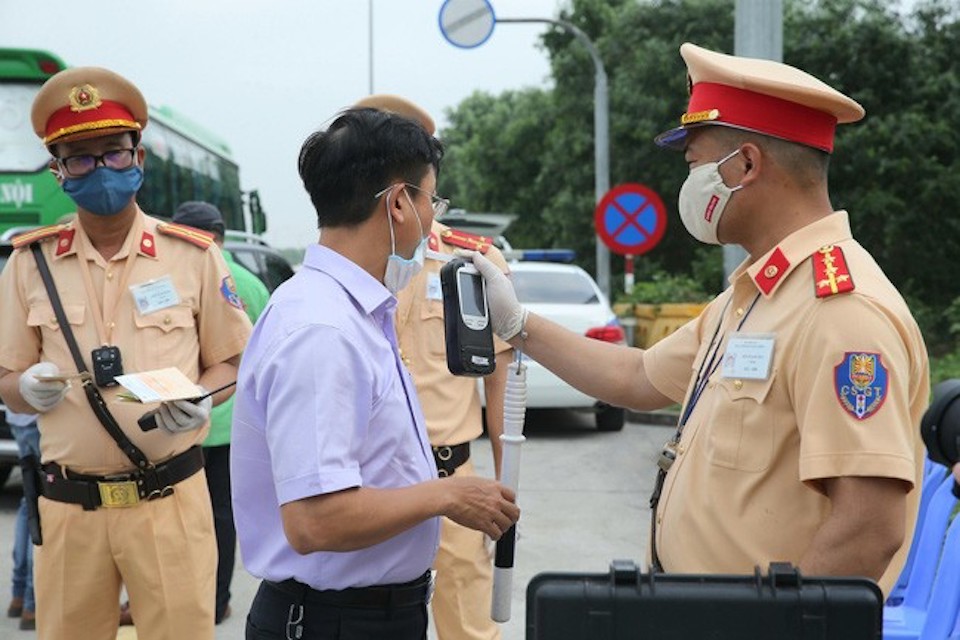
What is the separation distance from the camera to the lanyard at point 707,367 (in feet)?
8.27

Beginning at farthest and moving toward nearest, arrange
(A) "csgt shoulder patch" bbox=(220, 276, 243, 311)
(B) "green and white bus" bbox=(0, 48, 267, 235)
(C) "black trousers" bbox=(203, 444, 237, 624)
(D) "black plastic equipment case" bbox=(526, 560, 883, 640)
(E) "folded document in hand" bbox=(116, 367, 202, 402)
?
(B) "green and white bus" bbox=(0, 48, 267, 235) < (C) "black trousers" bbox=(203, 444, 237, 624) < (A) "csgt shoulder patch" bbox=(220, 276, 243, 311) < (E) "folded document in hand" bbox=(116, 367, 202, 402) < (D) "black plastic equipment case" bbox=(526, 560, 883, 640)

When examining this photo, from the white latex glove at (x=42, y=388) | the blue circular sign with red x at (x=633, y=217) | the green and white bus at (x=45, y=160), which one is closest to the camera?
the white latex glove at (x=42, y=388)

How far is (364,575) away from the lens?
2340 millimetres

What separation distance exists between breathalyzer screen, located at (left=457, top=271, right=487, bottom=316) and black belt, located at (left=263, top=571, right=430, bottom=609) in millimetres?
606

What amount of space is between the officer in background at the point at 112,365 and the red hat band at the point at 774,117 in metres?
1.62

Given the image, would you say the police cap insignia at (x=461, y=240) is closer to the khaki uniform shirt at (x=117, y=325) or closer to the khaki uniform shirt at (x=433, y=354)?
the khaki uniform shirt at (x=433, y=354)

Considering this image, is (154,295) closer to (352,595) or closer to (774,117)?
(352,595)

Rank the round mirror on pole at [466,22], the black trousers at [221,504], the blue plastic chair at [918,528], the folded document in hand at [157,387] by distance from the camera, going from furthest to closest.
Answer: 1. the round mirror on pole at [466,22]
2. the black trousers at [221,504]
3. the blue plastic chair at [918,528]
4. the folded document in hand at [157,387]

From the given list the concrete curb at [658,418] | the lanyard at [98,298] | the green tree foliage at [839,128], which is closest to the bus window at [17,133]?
the concrete curb at [658,418]

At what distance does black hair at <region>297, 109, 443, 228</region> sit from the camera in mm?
2346

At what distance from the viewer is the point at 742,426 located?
2.36 m

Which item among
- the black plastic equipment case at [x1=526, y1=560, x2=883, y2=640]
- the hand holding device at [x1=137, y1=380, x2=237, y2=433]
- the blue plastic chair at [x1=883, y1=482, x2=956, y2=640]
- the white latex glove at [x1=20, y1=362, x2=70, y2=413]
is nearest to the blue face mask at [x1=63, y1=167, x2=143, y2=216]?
the white latex glove at [x1=20, y1=362, x2=70, y2=413]

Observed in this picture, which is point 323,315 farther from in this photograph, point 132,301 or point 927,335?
point 927,335

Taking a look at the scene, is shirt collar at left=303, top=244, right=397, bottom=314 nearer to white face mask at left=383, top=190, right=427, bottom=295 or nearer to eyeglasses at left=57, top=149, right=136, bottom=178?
white face mask at left=383, top=190, right=427, bottom=295
